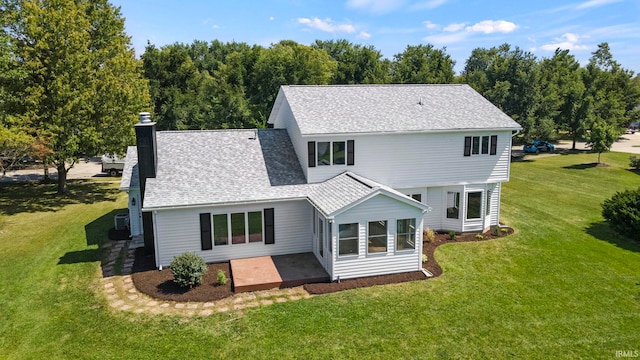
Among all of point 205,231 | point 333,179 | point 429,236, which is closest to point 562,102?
point 429,236

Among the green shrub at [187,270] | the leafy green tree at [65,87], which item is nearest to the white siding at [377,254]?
the green shrub at [187,270]

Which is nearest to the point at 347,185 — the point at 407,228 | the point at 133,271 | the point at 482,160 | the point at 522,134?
the point at 407,228

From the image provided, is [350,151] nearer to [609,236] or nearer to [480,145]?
[480,145]

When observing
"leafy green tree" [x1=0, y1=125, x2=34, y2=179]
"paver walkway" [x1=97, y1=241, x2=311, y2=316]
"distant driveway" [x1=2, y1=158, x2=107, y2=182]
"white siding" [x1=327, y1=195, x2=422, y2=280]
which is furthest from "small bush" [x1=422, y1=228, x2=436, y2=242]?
"distant driveway" [x1=2, y1=158, x2=107, y2=182]

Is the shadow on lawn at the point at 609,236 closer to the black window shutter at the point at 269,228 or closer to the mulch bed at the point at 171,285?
the black window shutter at the point at 269,228

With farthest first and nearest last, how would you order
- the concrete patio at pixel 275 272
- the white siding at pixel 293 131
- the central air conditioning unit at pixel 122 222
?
the central air conditioning unit at pixel 122 222 < the white siding at pixel 293 131 < the concrete patio at pixel 275 272

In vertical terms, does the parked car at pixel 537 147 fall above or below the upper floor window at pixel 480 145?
below
